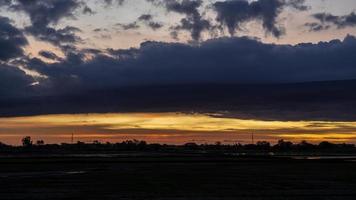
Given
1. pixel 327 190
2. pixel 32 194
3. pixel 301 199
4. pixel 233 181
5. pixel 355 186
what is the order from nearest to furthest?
pixel 301 199 → pixel 32 194 → pixel 327 190 → pixel 355 186 → pixel 233 181

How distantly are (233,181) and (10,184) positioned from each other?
52.2ft

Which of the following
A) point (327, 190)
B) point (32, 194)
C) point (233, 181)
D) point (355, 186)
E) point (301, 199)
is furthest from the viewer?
point (233, 181)

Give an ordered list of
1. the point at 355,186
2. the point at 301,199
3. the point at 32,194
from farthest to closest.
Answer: the point at 355,186 < the point at 32,194 < the point at 301,199

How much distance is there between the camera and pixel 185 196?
1232 inches

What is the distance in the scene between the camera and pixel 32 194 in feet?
106

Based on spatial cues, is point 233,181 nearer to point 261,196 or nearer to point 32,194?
point 261,196

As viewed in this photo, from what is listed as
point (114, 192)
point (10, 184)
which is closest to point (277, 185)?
point (114, 192)

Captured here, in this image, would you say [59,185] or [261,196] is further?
[59,185]

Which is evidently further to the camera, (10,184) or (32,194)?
(10,184)

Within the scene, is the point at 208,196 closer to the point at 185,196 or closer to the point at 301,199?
the point at 185,196

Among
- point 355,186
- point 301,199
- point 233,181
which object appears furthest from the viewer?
point 233,181

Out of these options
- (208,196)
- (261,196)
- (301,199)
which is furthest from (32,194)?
(301,199)

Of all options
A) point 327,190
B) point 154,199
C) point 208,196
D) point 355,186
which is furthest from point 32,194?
point 355,186

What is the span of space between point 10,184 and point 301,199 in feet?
66.3
